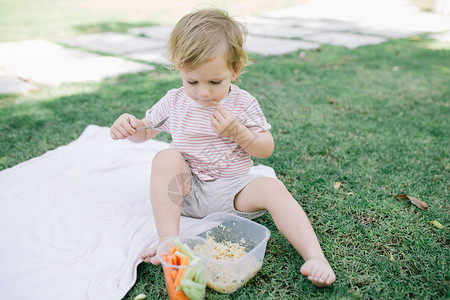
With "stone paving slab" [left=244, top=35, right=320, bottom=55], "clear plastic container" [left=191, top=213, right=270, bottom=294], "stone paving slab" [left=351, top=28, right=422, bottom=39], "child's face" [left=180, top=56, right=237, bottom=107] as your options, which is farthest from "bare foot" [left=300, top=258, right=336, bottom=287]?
"stone paving slab" [left=351, top=28, right=422, bottom=39]

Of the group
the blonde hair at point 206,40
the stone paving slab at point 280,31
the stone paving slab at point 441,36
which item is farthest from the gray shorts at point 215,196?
the stone paving slab at point 441,36

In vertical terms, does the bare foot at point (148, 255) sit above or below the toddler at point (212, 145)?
below

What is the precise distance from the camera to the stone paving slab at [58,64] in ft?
11.5

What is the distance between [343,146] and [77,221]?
1548 mm

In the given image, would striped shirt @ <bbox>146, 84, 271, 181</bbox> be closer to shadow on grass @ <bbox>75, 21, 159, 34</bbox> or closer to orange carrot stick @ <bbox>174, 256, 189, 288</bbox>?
orange carrot stick @ <bbox>174, 256, 189, 288</bbox>

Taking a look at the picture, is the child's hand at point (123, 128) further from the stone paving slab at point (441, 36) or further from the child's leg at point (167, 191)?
the stone paving slab at point (441, 36)

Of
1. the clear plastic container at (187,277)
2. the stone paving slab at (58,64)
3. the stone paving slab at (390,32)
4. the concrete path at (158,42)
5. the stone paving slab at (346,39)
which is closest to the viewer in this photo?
the clear plastic container at (187,277)

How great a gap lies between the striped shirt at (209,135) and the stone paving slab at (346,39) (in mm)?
3528

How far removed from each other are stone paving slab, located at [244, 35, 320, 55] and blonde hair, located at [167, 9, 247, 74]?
9.65ft

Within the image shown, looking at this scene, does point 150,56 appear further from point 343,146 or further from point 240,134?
point 240,134

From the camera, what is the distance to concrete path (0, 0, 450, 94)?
142 inches

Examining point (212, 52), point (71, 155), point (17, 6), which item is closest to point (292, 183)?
point (212, 52)

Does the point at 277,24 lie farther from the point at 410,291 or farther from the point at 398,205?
the point at 410,291

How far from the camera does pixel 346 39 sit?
4941 millimetres
